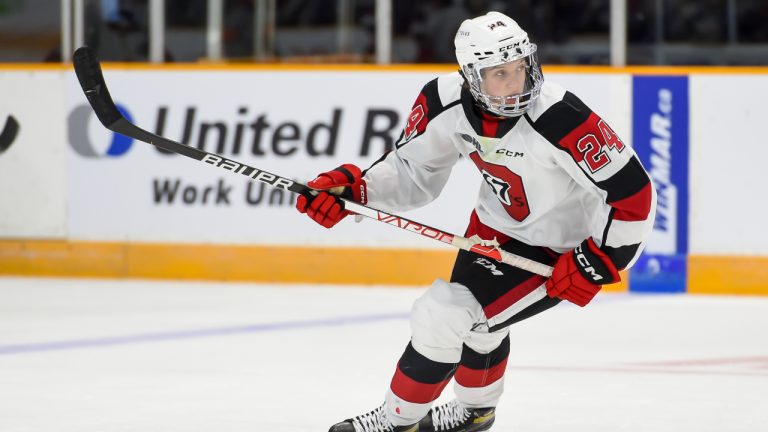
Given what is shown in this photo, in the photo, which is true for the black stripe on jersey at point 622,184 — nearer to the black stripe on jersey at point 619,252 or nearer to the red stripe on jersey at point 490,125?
the black stripe on jersey at point 619,252

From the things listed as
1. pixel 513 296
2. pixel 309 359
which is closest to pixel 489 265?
pixel 513 296

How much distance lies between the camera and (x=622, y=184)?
3.01 metres

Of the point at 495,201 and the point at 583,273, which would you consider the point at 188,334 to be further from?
the point at 583,273

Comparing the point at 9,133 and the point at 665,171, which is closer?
the point at 9,133

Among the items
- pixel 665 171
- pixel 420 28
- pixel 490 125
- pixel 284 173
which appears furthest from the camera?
pixel 420 28

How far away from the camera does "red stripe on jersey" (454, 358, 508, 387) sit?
3.29m

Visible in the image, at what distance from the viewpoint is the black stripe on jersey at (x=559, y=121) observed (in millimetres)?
3029

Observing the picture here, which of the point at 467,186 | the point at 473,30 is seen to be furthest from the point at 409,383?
the point at 467,186

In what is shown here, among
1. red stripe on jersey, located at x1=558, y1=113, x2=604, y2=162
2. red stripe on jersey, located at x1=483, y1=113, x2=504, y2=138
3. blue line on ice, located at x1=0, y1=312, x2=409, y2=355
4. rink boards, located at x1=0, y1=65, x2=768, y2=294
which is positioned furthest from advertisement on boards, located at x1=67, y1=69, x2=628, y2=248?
red stripe on jersey, located at x1=558, y1=113, x2=604, y2=162

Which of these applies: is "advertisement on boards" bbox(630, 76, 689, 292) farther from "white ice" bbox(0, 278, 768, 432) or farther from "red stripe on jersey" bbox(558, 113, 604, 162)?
"red stripe on jersey" bbox(558, 113, 604, 162)

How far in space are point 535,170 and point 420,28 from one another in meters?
3.60

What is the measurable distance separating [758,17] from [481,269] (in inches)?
147

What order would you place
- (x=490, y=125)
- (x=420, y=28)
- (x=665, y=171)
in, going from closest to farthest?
(x=490, y=125) < (x=665, y=171) < (x=420, y=28)

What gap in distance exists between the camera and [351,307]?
224 inches
